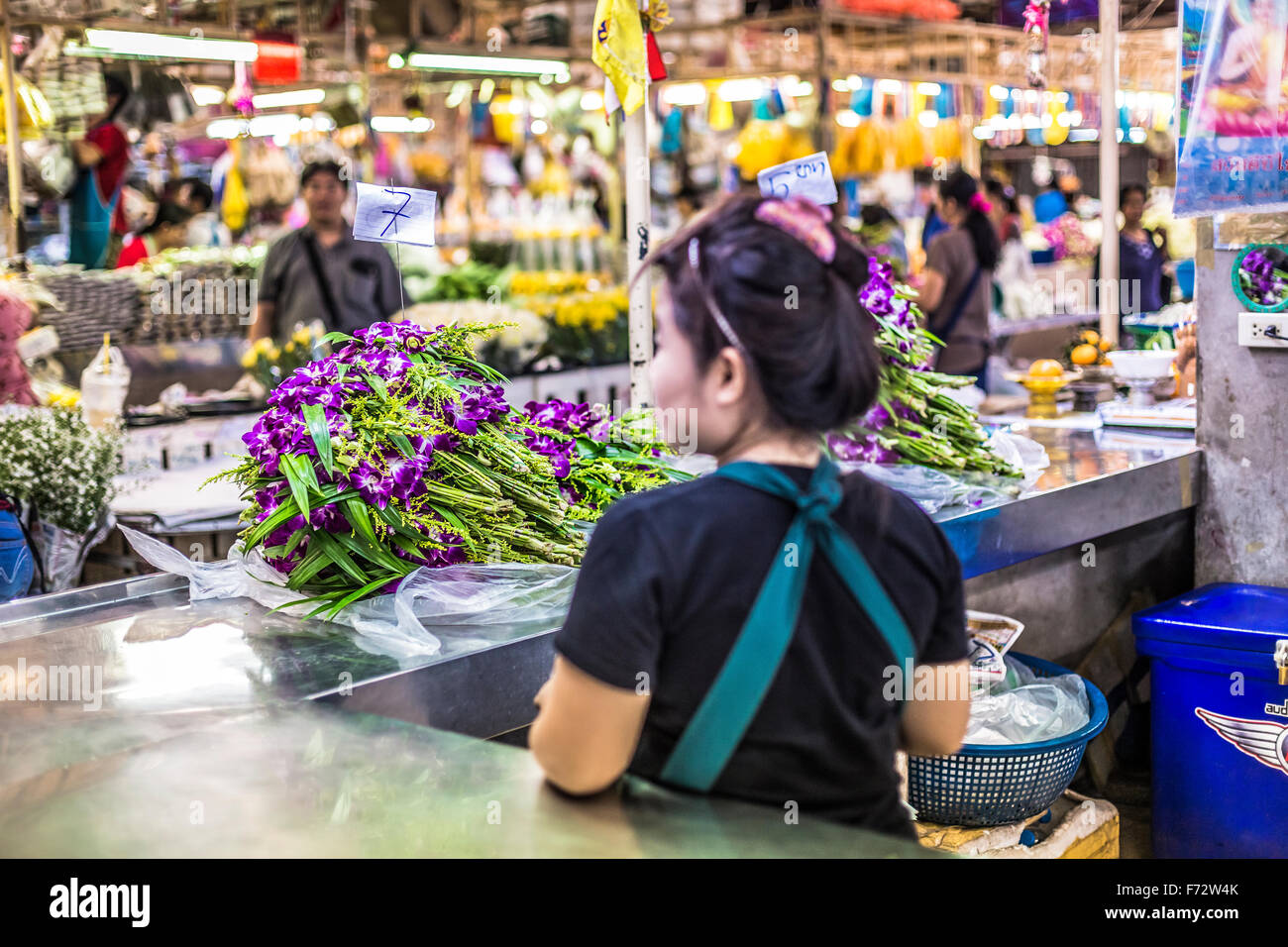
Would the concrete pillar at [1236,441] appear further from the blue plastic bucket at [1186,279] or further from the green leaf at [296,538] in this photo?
the blue plastic bucket at [1186,279]

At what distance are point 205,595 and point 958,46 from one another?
1061 cm

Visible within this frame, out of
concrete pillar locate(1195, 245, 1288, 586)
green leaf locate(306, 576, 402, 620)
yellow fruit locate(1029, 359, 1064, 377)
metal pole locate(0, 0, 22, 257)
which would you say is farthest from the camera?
metal pole locate(0, 0, 22, 257)

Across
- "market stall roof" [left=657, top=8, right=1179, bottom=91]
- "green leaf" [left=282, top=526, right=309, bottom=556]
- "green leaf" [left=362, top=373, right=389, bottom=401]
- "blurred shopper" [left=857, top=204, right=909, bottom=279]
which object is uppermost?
"market stall roof" [left=657, top=8, right=1179, bottom=91]

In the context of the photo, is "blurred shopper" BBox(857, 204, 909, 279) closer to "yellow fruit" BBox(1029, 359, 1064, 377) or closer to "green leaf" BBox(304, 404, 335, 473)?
"yellow fruit" BBox(1029, 359, 1064, 377)

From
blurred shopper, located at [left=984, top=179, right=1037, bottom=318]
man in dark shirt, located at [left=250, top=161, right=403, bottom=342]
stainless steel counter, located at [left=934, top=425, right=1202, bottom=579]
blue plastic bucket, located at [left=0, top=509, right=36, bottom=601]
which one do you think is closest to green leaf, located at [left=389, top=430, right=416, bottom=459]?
stainless steel counter, located at [left=934, top=425, right=1202, bottom=579]

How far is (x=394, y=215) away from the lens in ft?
8.27

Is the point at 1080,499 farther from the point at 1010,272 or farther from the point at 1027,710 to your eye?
the point at 1010,272

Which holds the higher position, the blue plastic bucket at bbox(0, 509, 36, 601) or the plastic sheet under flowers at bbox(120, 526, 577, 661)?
the plastic sheet under flowers at bbox(120, 526, 577, 661)

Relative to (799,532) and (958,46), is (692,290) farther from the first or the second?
(958,46)

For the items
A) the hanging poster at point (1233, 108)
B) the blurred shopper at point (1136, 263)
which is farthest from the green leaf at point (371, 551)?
the blurred shopper at point (1136, 263)

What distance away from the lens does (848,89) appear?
405 inches

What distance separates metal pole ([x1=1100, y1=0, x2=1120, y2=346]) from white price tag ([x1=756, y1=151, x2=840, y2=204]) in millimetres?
2190

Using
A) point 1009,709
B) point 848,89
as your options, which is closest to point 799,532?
point 1009,709

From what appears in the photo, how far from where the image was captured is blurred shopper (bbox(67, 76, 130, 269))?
22.0ft
